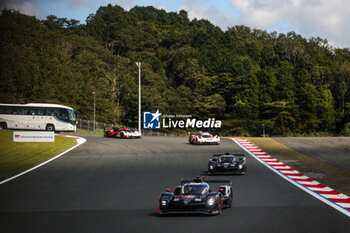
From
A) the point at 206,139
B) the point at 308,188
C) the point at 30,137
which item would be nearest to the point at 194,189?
the point at 308,188

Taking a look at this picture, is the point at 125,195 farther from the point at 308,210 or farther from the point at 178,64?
the point at 178,64

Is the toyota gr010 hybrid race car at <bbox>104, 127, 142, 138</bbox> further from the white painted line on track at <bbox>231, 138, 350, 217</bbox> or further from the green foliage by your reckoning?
the green foliage

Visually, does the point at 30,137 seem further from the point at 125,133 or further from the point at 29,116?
the point at 29,116

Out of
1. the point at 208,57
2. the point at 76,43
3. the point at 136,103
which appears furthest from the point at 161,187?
the point at 76,43

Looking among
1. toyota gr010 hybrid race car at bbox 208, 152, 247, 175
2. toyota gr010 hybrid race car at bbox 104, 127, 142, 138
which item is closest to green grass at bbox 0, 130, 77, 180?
toyota gr010 hybrid race car at bbox 104, 127, 142, 138

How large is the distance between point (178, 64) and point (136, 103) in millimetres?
25172

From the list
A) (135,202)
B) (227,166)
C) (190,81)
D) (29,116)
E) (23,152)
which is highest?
(190,81)

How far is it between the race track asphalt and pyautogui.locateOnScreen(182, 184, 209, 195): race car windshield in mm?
888

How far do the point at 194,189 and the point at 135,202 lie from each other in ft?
9.85

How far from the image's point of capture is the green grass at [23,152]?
27906mm

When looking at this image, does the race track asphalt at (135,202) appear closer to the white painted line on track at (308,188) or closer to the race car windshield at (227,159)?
the white painted line on track at (308,188)

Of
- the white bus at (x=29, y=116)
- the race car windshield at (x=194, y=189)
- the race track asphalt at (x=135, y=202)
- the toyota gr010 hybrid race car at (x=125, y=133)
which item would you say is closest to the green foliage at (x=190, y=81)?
the white bus at (x=29, y=116)

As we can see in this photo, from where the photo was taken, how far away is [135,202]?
1658 centimetres

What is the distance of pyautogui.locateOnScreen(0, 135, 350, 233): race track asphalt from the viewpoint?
12.4 meters
